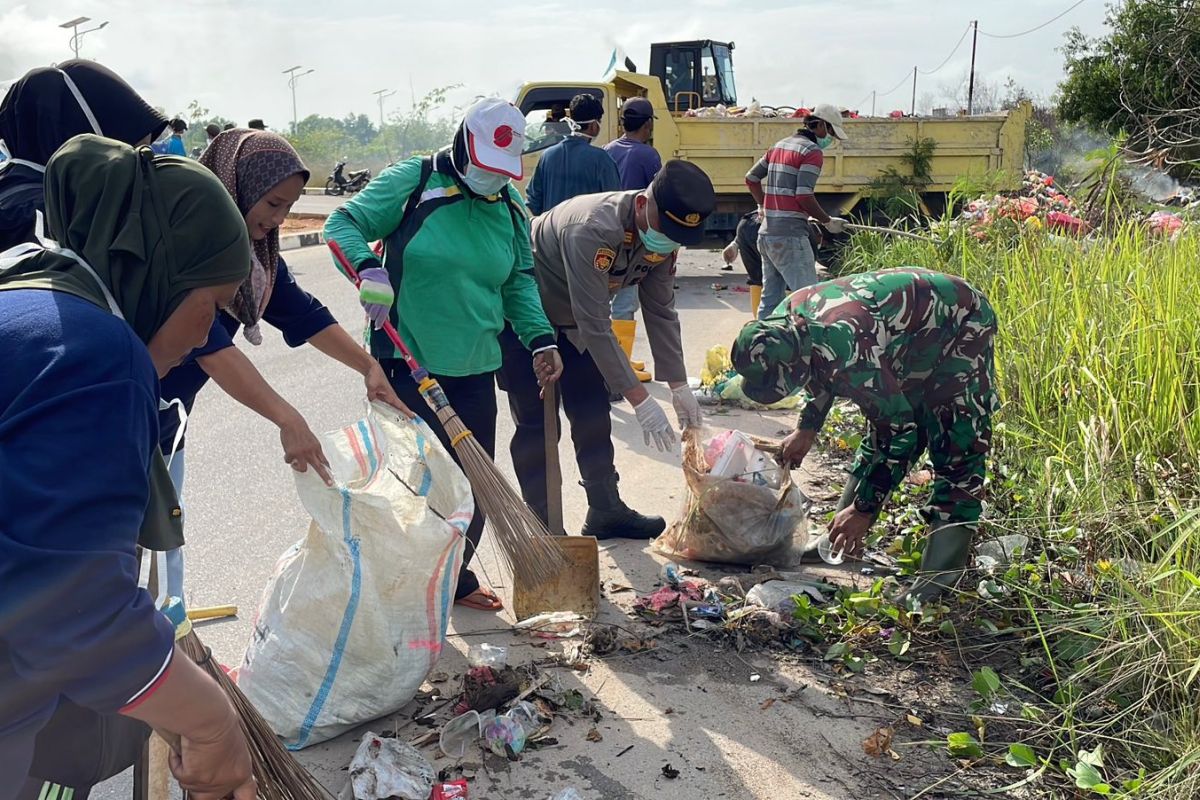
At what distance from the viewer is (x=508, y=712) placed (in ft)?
9.80

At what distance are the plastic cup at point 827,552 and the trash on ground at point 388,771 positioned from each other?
6.41ft

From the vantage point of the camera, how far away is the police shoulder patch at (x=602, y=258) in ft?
13.0

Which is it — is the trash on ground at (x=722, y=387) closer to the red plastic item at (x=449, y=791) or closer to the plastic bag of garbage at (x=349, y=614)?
the plastic bag of garbage at (x=349, y=614)

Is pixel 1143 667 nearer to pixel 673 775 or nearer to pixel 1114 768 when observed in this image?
pixel 1114 768

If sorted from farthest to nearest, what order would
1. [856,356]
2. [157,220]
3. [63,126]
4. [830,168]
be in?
[830,168]
[856,356]
[63,126]
[157,220]

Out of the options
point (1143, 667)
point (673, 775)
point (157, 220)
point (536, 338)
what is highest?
point (157, 220)

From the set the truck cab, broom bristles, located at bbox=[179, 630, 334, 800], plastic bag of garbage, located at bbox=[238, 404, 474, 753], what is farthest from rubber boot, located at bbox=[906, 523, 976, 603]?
the truck cab

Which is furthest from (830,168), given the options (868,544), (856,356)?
(856,356)

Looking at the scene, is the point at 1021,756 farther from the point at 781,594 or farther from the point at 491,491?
the point at 491,491

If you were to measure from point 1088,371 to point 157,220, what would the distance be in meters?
3.43

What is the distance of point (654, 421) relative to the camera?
4117 mm

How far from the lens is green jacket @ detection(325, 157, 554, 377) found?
351 centimetres

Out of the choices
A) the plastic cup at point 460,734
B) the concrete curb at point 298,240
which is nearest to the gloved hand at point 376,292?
the plastic cup at point 460,734

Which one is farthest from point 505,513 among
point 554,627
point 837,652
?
point 837,652
